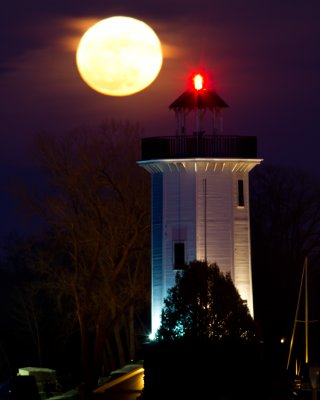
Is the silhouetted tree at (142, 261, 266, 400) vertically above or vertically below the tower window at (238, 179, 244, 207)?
below

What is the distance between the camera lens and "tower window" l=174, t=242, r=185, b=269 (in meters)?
54.8

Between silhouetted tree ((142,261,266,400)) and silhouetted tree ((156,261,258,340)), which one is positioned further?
silhouetted tree ((156,261,258,340))

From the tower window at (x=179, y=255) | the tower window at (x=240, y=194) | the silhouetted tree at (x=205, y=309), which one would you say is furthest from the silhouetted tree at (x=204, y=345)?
the tower window at (x=240, y=194)

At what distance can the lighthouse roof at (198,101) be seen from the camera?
179 feet

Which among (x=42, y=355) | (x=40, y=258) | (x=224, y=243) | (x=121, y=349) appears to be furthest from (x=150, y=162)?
(x=42, y=355)

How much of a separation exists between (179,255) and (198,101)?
633 centimetres

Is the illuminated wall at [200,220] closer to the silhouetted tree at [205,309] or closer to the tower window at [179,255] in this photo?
the tower window at [179,255]

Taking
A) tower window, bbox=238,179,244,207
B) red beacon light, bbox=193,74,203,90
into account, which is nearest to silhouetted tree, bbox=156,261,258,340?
tower window, bbox=238,179,244,207

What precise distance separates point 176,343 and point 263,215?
97.3 ft

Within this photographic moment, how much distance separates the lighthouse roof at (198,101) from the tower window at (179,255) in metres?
5.60

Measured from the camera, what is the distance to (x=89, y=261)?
66.9 meters

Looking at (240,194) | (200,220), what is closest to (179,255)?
(200,220)

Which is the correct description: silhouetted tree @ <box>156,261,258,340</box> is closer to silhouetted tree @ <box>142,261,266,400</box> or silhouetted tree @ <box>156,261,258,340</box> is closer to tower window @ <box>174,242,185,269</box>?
silhouetted tree @ <box>142,261,266,400</box>

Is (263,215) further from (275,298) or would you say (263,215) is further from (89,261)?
(89,261)
